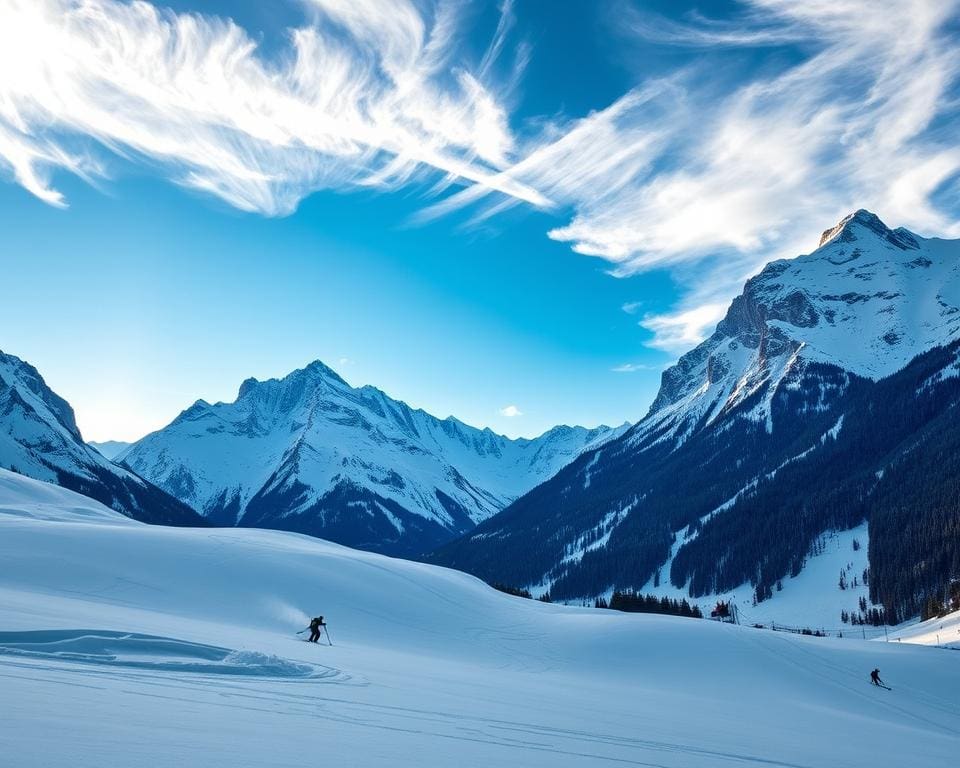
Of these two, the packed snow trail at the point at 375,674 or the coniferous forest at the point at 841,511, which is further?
the coniferous forest at the point at 841,511

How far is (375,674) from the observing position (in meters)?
15.0

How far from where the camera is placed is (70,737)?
5.34 meters

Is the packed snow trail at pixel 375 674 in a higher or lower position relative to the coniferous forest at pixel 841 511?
lower

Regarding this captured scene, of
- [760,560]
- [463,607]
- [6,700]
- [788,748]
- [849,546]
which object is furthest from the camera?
[760,560]

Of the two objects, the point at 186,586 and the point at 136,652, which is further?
the point at 186,586

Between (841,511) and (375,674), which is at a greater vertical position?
(841,511)

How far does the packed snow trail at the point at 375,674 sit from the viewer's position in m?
7.02

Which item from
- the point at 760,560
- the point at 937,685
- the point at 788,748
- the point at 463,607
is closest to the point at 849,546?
the point at 760,560

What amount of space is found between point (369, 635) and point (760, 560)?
136 meters

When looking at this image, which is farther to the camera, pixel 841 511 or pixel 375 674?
pixel 841 511

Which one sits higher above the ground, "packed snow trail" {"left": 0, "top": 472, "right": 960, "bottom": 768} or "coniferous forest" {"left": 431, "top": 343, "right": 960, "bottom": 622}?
"coniferous forest" {"left": 431, "top": 343, "right": 960, "bottom": 622}

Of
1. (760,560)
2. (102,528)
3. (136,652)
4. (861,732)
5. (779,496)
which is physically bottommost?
(861,732)

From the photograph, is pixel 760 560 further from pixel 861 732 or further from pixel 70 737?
pixel 70 737

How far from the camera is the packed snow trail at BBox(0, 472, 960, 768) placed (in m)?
7.02
